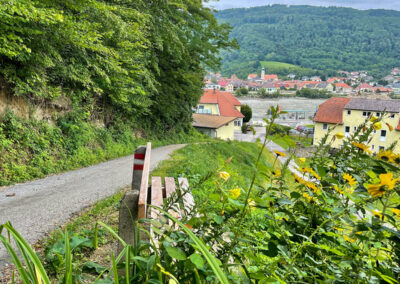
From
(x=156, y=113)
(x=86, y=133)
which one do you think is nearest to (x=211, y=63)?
(x=156, y=113)

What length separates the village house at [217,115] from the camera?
32.5m

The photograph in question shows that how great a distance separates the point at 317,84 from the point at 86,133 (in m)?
70.9

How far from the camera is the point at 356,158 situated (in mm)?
1355

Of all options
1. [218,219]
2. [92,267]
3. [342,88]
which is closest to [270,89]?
[342,88]

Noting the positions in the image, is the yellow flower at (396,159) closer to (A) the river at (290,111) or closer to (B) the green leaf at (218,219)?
(A) the river at (290,111)

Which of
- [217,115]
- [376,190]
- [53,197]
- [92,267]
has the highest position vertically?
[376,190]

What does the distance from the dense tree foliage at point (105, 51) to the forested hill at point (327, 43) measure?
7608 cm

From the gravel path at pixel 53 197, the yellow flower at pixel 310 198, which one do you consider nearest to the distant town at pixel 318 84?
the gravel path at pixel 53 197

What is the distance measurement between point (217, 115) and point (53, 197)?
107ft

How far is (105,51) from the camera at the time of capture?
8844 millimetres

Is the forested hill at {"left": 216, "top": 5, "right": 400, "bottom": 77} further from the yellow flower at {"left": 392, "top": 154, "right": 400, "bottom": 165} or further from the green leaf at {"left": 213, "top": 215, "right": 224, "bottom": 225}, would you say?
the green leaf at {"left": 213, "top": 215, "right": 224, "bottom": 225}

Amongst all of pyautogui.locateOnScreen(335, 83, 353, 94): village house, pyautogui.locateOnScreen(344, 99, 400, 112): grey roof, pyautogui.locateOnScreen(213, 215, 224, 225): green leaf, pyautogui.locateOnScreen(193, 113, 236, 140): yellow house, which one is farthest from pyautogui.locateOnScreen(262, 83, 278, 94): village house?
pyautogui.locateOnScreen(213, 215, 224, 225): green leaf

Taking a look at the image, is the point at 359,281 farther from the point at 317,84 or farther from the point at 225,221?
the point at 317,84

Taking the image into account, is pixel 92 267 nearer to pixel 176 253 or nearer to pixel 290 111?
pixel 176 253
